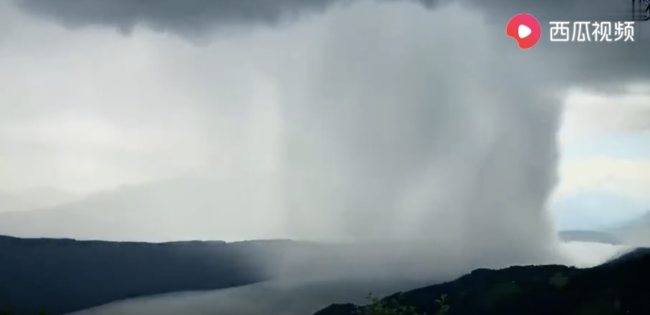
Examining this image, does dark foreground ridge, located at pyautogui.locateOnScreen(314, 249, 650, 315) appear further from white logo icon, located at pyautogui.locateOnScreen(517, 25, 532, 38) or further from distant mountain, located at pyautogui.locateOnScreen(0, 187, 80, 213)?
distant mountain, located at pyautogui.locateOnScreen(0, 187, 80, 213)

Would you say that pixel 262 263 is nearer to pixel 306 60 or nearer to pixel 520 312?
pixel 306 60

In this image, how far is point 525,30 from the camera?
2096mm

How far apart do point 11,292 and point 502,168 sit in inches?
70.2

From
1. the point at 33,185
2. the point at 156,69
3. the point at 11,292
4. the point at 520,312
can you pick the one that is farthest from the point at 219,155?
the point at 520,312

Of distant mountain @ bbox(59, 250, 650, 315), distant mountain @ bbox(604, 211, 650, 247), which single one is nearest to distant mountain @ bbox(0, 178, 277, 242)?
distant mountain @ bbox(59, 250, 650, 315)

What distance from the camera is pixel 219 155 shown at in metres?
2.12

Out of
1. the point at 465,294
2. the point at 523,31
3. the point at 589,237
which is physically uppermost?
the point at 523,31

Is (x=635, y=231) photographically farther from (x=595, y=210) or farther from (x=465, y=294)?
(x=465, y=294)

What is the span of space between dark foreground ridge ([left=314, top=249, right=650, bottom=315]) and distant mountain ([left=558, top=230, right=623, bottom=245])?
0.24 feet

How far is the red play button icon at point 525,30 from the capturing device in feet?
6.86

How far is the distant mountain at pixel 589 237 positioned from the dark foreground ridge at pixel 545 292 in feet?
0.24

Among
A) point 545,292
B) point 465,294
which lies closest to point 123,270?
point 465,294

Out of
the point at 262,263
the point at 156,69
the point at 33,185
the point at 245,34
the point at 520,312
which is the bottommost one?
the point at 520,312

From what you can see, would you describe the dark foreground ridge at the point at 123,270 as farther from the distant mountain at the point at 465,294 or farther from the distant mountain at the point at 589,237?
the distant mountain at the point at 589,237
